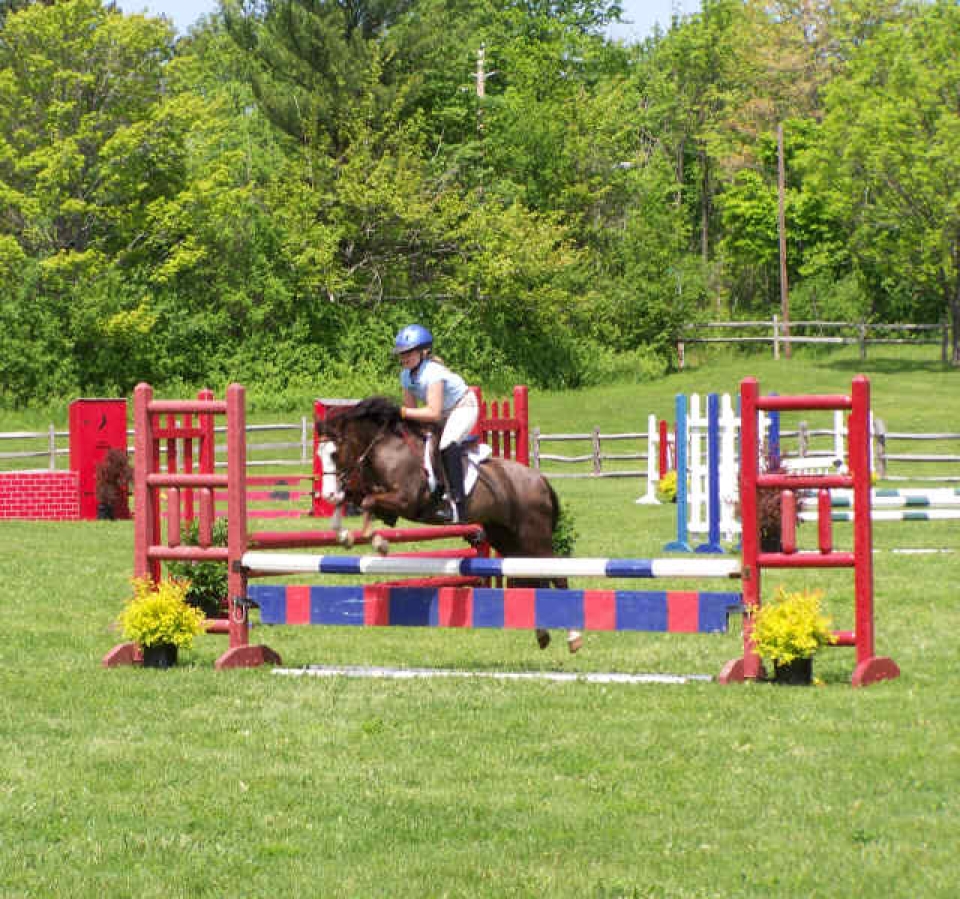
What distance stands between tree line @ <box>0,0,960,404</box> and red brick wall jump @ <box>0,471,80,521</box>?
72.1ft

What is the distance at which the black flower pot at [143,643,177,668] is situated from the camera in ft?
32.2

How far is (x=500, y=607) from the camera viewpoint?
30.2 ft

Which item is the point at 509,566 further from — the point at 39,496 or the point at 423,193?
the point at 423,193

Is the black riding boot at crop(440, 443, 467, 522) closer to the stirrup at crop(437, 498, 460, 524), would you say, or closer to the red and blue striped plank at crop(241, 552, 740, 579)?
the stirrup at crop(437, 498, 460, 524)

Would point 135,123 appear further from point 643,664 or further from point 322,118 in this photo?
point 643,664

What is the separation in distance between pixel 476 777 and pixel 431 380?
130 inches

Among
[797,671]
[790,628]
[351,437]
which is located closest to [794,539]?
[790,628]

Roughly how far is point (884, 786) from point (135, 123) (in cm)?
4125

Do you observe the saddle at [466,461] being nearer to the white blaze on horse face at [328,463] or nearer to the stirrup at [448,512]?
the stirrup at [448,512]

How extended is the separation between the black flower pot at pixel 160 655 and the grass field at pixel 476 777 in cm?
20

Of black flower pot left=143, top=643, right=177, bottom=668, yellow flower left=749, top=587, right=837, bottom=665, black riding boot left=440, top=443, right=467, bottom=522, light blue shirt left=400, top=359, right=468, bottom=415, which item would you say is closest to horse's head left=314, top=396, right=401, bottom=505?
light blue shirt left=400, top=359, right=468, bottom=415

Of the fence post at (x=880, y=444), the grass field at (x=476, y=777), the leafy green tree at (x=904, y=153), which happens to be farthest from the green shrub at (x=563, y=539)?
the leafy green tree at (x=904, y=153)

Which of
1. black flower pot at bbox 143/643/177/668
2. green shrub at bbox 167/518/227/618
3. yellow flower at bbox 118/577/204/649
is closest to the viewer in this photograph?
yellow flower at bbox 118/577/204/649

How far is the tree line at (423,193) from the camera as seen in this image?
4528 cm
